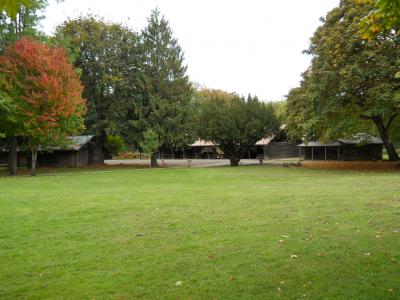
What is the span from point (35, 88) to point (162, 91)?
16361 mm

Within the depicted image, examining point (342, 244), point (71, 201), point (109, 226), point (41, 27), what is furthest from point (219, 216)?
point (41, 27)

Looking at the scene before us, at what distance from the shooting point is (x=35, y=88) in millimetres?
26312

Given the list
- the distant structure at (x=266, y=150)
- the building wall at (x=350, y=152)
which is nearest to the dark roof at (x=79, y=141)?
the distant structure at (x=266, y=150)

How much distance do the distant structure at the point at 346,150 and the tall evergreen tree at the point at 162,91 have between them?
51.7ft

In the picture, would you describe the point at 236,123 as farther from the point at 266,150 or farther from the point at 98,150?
the point at 266,150

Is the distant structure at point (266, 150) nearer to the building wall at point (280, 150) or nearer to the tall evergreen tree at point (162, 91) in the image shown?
the building wall at point (280, 150)

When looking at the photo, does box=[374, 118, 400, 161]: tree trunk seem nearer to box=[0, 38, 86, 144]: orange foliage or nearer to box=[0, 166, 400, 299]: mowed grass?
box=[0, 166, 400, 299]: mowed grass

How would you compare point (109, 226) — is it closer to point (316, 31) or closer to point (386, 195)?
point (386, 195)

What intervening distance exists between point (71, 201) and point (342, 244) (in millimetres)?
9104

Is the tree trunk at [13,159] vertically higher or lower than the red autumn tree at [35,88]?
lower

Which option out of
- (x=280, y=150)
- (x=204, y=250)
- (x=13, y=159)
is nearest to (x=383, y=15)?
(x=204, y=250)

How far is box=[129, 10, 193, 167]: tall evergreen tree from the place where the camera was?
130ft

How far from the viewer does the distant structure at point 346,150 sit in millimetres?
44344

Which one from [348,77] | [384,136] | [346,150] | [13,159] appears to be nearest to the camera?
[348,77]
